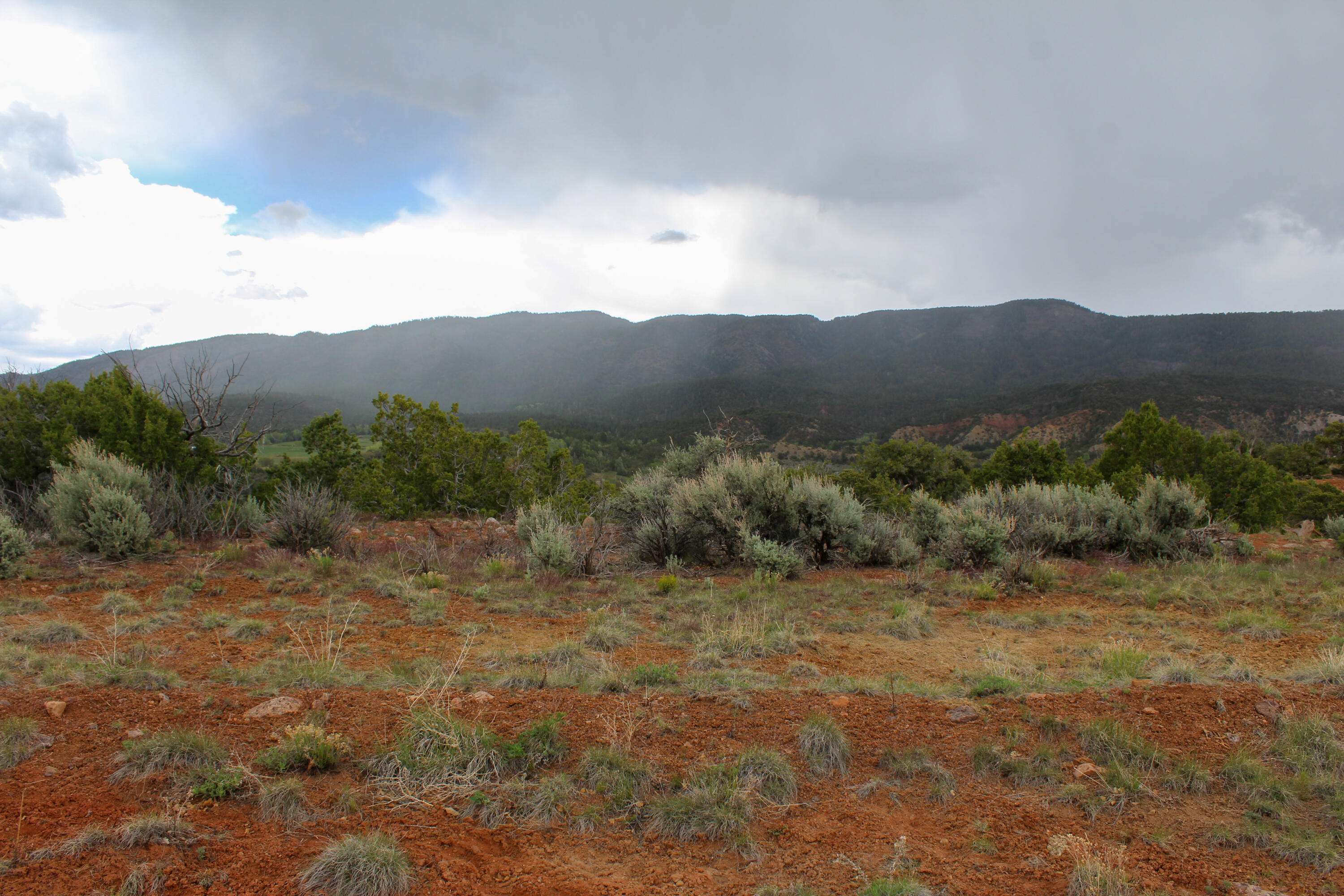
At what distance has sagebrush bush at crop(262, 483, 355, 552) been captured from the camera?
10.4 m

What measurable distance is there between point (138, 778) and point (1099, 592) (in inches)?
397

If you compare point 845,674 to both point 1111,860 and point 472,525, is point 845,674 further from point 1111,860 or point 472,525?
point 472,525

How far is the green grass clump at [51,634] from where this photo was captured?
5.59 m

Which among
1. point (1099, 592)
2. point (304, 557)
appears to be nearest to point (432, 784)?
point (304, 557)

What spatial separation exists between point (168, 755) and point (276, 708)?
0.72 metres

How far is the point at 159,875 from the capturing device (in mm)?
2641

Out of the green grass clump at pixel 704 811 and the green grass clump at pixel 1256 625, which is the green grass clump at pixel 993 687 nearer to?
the green grass clump at pixel 704 811

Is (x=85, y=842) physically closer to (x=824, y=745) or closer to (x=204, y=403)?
(x=824, y=745)

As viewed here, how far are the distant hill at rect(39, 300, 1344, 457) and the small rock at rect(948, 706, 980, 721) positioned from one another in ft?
191

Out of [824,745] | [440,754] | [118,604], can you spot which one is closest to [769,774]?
[824,745]

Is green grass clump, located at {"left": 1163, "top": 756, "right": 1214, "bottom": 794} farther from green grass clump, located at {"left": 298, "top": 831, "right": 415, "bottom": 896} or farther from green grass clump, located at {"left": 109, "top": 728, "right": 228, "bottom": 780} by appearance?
green grass clump, located at {"left": 109, "top": 728, "right": 228, "bottom": 780}

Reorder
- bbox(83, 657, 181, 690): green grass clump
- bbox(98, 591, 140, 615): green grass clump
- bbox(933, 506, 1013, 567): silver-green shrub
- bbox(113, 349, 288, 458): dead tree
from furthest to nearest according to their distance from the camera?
1. bbox(113, 349, 288, 458): dead tree
2. bbox(933, 506, 1013, 567): silver-green shrub
3. bbox(98, 591, 140, 615): green grass clump
4. bbox(83, 657, 181, 690): green grass clump

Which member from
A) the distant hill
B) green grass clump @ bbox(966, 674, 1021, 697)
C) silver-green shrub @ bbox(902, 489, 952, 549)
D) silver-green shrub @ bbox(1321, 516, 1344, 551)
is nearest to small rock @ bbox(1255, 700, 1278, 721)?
green grass clump @ bbox(966, 674, 1021, 697)

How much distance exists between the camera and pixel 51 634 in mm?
5684
